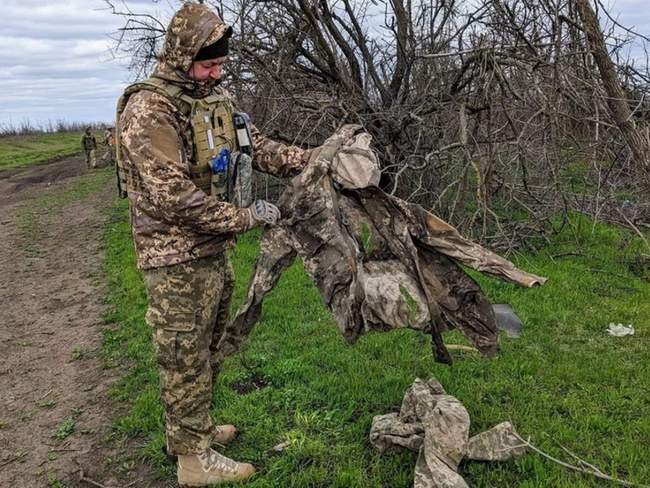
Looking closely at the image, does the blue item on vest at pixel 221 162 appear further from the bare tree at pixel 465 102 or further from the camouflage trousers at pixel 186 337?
the bare tree at pixel 465 102

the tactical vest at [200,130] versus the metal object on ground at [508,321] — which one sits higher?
the tactical vest at [200,130]

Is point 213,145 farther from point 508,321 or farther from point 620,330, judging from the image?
point 620,330

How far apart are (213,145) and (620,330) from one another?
3988mm

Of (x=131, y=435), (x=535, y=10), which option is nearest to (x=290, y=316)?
(x=131, y=435)

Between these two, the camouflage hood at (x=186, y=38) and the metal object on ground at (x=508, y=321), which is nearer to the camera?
the camouflage hood at (x=186, y=38)

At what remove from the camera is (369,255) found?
3375mm

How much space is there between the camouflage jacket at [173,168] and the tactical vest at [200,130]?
1.3 inches

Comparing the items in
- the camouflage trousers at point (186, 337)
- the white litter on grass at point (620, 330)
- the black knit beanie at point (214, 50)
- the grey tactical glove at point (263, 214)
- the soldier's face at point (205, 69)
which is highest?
the black knit beanie at point (214, 50)

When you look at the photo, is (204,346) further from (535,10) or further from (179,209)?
(535,10)

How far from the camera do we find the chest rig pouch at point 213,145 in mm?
3100

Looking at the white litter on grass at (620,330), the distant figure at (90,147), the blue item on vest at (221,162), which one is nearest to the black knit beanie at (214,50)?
the blue item on vest at (221,162)

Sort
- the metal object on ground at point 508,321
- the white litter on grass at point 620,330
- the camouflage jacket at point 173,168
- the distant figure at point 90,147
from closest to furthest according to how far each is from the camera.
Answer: the camouflage jacket at point 173,168 < the white litter on grass at point 620,330 < the metal object on ground at point 508,321 < the distant figure at point 90,147

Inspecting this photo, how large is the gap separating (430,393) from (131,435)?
2043mm

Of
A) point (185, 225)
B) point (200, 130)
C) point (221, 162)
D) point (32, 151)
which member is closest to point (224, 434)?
point (185, 225)
